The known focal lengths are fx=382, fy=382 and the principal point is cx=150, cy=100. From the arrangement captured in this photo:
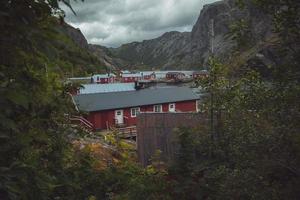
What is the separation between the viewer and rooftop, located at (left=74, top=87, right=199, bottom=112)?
131 feet

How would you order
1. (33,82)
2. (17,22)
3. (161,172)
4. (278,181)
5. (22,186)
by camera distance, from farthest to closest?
1. (161,172)
2. (278,181)
3. (33,82)
4. (22,186)
5. (17,22)

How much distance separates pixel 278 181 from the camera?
298 inches

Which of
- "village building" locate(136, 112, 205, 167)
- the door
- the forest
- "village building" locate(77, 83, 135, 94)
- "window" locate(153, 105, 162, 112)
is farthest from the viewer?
"village building" locate(77, 83, 135, 94)

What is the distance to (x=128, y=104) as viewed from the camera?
4153cm

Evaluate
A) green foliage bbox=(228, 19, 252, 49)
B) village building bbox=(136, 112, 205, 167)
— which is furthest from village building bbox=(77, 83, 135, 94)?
green foliage bbox=(228, 19, 252, 49)

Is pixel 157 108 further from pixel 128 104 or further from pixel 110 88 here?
pixel 110 88

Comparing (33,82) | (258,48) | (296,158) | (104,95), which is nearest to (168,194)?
(296,158)

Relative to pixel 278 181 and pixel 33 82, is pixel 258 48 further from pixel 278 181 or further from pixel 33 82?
pixel 33 82

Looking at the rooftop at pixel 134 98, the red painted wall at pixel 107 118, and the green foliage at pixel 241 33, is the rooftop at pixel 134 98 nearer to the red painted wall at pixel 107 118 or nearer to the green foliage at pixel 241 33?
the red painted wall at pixel 107 118

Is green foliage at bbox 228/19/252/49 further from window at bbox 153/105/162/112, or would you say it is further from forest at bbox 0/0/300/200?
window at bbox 153/105/162/112

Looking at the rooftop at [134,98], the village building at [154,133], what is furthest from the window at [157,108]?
the village building at [154,133]

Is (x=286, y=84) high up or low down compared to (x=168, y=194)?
up

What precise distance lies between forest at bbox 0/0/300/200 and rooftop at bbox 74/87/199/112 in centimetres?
2630

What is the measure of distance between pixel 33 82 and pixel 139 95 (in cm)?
4253
